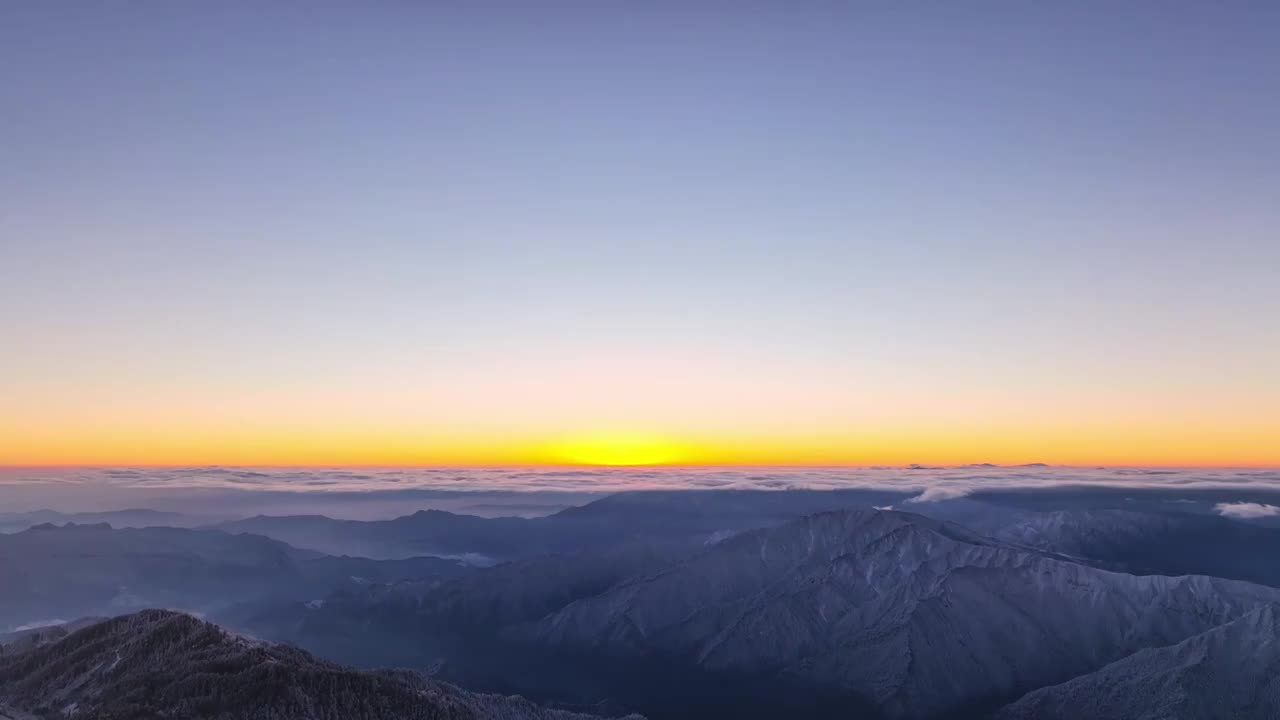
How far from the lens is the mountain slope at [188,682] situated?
539 feet

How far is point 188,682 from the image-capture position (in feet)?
555

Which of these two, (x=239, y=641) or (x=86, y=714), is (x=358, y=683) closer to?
(x=239, y=641)

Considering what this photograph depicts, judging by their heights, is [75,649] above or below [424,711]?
above

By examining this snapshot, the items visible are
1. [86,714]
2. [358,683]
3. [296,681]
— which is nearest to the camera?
[86,714]

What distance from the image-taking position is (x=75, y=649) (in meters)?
194

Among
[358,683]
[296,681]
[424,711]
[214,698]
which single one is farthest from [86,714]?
[424,711]

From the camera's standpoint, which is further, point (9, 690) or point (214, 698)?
point (9, 690)

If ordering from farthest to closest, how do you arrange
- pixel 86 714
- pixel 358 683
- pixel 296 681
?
1. pixel 358 683
2. pixel 296 681
3. pixel 86 714

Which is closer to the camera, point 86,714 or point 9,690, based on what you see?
point 86,714

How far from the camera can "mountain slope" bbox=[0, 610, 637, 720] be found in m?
164

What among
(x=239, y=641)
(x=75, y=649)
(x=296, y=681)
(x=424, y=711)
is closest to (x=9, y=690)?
(x=75, y=649)

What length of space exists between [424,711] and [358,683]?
1569cm

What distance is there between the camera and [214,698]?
543ft

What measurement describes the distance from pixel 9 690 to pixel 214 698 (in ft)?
164
